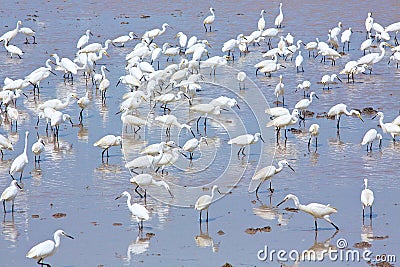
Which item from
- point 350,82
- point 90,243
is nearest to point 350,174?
point 90,243

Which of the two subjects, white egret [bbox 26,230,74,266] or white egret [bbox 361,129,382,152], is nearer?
white egret [bbox 26,230,74,266]

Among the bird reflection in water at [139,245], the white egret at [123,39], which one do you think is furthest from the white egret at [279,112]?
the white egret at [123,39]

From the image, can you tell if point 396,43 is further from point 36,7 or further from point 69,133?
point 36,7

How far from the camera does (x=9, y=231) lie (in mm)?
12539

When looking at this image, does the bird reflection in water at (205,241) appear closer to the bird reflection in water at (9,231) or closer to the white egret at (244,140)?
the bird reflection in water at (9,231)

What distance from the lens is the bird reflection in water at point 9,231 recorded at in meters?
12.3

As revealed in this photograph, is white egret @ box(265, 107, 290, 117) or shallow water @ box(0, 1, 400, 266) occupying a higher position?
white egret @ box(265, 107, 290, 117)

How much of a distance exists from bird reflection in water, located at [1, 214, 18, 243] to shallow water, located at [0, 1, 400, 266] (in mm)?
14


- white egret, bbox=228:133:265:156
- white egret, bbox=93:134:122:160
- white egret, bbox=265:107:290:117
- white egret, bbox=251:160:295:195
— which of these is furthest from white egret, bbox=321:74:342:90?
white egret, bbox=251:160:295:195

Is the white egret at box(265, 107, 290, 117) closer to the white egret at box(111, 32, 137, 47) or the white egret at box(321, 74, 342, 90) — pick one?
the white egret at box(321, 74, 342, 90)

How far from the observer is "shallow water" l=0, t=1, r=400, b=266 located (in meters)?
12.0


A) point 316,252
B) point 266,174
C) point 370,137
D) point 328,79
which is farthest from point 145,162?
point 328,79

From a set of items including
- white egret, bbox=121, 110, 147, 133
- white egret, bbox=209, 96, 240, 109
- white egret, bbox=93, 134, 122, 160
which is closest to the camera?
white egret, bbox=93, 134, 122, 160

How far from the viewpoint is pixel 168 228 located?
41.5ft
